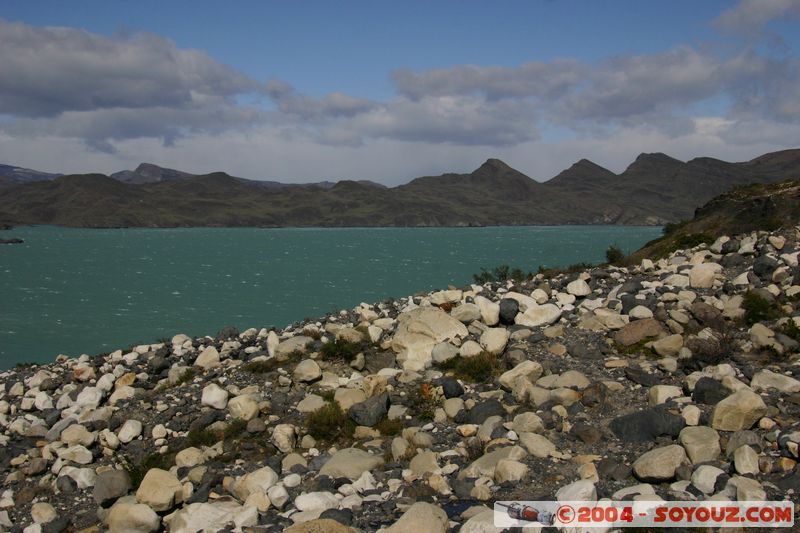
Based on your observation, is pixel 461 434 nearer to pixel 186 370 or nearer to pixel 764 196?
pixel 186 370

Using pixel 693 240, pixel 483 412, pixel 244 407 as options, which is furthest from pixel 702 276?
pixel 244 407

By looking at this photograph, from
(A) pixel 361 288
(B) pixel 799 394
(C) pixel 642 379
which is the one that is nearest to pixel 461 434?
(C) pixel 642 379

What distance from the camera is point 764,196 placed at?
80.2ft

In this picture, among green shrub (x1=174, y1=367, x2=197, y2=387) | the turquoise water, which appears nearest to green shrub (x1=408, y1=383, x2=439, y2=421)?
green shrub (x1=174, y1=367, x2=197, y2=387)

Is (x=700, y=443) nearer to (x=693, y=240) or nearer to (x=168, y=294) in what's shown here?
(x=693, y=240)

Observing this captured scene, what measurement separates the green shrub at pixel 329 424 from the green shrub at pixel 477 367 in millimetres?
2558

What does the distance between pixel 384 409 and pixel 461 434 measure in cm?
167

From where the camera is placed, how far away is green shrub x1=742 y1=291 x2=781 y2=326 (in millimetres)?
13055

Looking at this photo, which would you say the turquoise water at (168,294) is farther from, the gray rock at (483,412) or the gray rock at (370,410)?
the gray rock at (483,412)

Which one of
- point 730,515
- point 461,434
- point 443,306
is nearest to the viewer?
point 730,515

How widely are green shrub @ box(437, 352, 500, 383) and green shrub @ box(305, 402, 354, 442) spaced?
8.39 ft

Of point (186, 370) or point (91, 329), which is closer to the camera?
point (186, 370)

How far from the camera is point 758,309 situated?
13.2m

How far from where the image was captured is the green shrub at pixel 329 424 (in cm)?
1056
